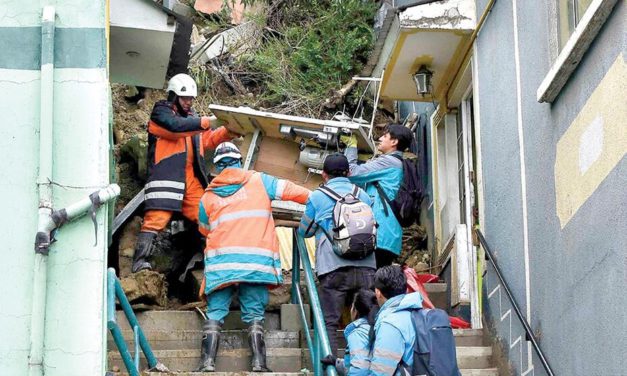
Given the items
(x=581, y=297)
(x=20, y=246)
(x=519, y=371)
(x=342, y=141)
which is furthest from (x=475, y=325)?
(x=20, y=246)

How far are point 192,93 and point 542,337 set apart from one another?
4.35 meters

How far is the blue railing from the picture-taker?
24.7 feet

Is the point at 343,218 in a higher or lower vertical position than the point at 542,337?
higher

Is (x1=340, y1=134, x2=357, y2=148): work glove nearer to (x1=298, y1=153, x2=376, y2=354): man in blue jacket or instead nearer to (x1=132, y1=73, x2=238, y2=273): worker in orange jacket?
(x1=132, y1=73, x2=238, y2=273): worker in orange jacket

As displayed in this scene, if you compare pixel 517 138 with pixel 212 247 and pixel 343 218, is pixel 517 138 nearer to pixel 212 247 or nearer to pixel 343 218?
pixel 343 218

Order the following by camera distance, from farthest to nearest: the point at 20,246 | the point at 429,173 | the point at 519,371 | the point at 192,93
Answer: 1. the point at 429,173
2. the point at 192,93
3. the point at 519,371
4. the point at 20,246

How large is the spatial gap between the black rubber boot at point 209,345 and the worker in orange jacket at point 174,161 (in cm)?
170

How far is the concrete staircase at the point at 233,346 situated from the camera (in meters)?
9.05

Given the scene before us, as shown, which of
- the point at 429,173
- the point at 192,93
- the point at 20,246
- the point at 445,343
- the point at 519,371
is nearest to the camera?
the point at 20,246

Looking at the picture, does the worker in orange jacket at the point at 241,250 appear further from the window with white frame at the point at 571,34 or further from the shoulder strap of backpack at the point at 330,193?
the window with white frame at the point at 571,34

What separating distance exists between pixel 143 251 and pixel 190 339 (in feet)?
4.47

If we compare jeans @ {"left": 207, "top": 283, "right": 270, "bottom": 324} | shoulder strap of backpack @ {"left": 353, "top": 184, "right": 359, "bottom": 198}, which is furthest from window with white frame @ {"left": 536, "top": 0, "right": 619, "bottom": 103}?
jeans @ {"left": 207, "top": 283, "right": 270, "bottom": 324}

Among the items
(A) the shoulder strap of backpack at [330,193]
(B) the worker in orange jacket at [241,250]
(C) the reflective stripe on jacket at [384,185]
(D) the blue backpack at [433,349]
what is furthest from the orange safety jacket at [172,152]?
(D) the blue backpack at [433,349]

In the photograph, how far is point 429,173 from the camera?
41.8 ft
